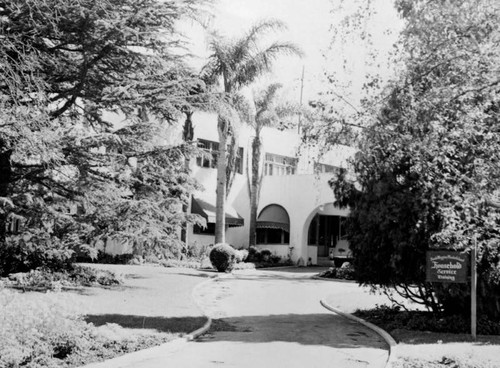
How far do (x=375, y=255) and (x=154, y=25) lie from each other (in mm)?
7761

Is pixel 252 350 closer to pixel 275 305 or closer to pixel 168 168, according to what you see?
pixel 275 305

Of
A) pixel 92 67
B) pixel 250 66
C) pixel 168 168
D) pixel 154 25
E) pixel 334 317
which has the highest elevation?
pixel 250 66

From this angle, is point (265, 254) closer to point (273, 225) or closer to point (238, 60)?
point (273, 225)

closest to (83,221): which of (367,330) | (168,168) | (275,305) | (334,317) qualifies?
(168,168)

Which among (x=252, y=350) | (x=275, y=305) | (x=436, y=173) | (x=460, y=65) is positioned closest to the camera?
(x=460, y=65)

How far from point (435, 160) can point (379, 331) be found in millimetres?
4171

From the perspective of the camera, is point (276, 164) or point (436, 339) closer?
point (436, 339)

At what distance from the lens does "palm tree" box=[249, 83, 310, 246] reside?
113 feet

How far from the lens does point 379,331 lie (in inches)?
482

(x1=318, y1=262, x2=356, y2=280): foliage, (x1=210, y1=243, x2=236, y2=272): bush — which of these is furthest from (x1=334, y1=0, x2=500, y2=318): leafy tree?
(x1=318, y1=262, x2=356, y2=280): foliage

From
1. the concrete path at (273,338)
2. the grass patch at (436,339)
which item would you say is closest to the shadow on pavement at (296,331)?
the concrete path at (273,338)

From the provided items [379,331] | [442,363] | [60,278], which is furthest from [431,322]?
[60,278]

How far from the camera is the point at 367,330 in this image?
12641mm

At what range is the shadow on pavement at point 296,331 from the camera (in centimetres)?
1098
